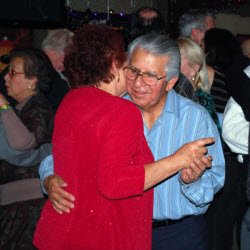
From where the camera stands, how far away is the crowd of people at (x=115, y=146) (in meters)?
2.02

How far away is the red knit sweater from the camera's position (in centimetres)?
195

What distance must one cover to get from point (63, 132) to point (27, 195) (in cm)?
120

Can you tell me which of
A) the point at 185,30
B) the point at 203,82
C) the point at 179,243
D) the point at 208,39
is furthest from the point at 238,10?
the point at 179,243

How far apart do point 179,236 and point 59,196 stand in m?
0.76

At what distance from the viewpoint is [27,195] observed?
3.19 metres

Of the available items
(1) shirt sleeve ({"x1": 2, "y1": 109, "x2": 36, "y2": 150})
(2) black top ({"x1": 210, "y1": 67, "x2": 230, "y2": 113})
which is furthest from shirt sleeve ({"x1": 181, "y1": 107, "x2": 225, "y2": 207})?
(2) black top ({"x1": 210, "y1": 67, "x2": 230, "y2": 113})

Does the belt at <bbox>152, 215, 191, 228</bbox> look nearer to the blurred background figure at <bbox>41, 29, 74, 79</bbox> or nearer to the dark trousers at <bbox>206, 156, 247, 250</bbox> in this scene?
the dark trousers at <bbox>206, 156, 247, 250</bbox>

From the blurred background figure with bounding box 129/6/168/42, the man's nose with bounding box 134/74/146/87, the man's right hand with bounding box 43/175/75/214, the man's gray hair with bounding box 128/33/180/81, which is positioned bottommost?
the man's right hand with bounding box 43/175/75/214

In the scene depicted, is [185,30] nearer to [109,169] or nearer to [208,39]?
[208,39]

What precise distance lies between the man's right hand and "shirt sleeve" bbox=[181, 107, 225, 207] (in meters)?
0.58

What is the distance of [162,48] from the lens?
8.25 feet

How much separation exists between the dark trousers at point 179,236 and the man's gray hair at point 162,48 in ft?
2.43

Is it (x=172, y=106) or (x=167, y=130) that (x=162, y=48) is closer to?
(x=172, y=106)

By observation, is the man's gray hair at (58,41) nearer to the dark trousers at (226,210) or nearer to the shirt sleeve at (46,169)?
the dark trousers at (226,210)
